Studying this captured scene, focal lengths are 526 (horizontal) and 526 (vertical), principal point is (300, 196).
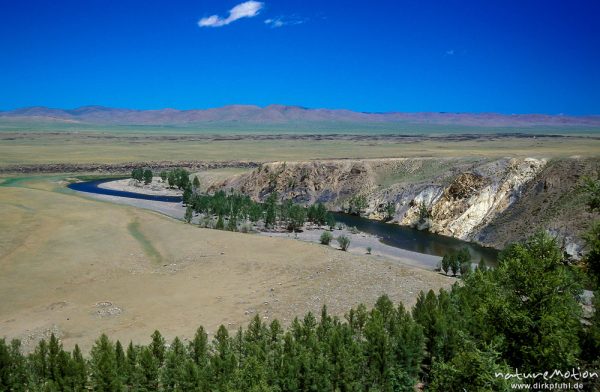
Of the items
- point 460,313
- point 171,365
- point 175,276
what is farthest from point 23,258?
point 460,313

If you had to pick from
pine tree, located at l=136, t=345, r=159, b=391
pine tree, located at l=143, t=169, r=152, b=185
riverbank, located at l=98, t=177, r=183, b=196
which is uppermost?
pine tree, located at l=143, t=169, r=152, b=185

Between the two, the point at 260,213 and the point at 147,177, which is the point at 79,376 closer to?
the point at 260,213

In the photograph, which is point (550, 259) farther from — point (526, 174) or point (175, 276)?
point (526, 174)

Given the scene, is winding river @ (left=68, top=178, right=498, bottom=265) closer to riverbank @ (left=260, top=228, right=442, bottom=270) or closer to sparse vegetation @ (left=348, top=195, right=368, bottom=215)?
sparse vegetation @ (left=348, top=195, right=368, bottom=215)

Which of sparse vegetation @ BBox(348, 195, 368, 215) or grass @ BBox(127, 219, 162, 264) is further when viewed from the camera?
sparse vegetation @ BBox(348, 195, 368, 215)

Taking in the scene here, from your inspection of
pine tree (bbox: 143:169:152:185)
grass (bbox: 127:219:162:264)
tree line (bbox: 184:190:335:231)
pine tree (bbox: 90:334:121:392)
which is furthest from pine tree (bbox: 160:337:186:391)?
pine tree (bbox: 143:169:152:185)

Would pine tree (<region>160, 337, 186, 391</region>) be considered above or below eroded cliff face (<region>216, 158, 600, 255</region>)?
below

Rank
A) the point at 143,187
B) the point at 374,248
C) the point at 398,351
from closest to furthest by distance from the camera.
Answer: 1. the point at 398,351
2. the point at 374,248
3. the point at 143,187

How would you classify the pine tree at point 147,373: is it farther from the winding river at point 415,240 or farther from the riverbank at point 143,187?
the riverbank at point 143,187

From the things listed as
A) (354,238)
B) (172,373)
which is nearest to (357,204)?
(354,238)
